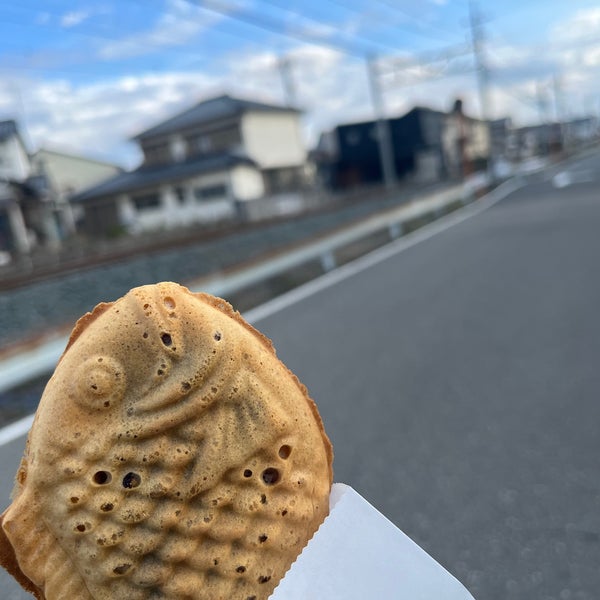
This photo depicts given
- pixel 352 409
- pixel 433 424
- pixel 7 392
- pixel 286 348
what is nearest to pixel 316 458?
pixel 433 424

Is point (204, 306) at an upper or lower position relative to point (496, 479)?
upper

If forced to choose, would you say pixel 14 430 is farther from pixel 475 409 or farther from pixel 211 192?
pixel 211 192

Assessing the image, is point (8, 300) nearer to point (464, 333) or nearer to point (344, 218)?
point (464, 333)

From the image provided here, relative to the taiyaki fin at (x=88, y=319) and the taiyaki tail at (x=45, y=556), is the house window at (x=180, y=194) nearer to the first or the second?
the taiyaki fin at (x=88, y=319)

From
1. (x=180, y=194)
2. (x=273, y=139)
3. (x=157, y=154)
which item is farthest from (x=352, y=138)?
(x=180, y=194)

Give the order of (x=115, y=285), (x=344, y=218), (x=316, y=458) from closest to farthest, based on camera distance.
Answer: (x=316, y=458) < (x=115, y=285) < (x=344, y=218)

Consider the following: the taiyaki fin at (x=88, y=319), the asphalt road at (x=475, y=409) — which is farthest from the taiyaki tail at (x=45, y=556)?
the asphalt road at (x=475, y=409)

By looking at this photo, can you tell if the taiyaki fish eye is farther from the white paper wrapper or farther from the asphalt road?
the asphalt road
